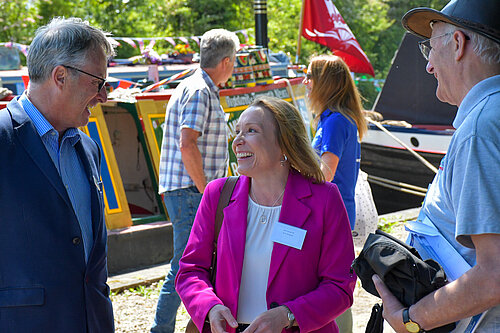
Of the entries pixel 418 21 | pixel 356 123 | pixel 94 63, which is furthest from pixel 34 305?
pixel 356 123

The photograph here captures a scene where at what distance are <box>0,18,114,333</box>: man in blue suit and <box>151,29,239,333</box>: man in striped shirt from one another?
5.10 ft

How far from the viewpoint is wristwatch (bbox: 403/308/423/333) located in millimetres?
1769

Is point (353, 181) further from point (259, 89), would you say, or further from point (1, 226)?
point (259, 89)

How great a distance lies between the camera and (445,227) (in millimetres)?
1846

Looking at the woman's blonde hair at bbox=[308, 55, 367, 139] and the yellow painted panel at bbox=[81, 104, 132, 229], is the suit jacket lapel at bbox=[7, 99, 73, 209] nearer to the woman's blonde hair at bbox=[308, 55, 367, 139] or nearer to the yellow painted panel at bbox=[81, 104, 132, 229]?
the woman's blonde hair at bbox=[308, 55, 367, 139]

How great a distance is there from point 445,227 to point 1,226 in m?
1.50

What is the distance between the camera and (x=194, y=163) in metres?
4.06

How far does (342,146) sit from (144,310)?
230 centimetres

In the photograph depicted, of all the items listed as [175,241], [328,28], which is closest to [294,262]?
[175,241]

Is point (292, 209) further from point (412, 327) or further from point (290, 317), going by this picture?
point (412, 327)

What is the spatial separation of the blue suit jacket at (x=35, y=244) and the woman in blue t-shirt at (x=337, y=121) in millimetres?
1813

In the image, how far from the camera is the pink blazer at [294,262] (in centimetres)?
239

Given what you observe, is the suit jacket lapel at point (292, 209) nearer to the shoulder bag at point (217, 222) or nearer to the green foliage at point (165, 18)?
the shoulder bag at point (217, 222)


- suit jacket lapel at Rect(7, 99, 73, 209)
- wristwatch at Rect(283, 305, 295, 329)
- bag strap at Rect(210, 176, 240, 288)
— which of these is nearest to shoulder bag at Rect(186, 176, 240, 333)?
bag strap at Rect(210, 176, 240, 288)
